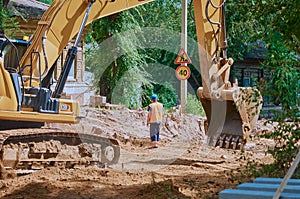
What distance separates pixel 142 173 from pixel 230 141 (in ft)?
9.00

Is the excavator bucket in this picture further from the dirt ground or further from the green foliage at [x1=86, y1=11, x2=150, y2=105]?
the green foliage at [x1=86, y1=11, x2=150, y2=105]

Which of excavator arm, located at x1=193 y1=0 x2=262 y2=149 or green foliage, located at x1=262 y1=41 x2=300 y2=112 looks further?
excavator arm, located at x1=193 y1=0 x2=262 y2=149

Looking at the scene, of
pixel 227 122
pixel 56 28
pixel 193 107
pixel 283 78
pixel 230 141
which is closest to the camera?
pixel 283 78

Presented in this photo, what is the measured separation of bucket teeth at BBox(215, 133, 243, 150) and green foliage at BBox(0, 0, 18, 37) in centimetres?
586

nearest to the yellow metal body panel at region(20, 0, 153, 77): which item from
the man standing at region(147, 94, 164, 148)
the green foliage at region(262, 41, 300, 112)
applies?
the green foliage at region(262, 41, 300, 112)

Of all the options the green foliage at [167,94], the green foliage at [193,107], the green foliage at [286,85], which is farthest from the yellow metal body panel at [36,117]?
the green foliage at [167,94]

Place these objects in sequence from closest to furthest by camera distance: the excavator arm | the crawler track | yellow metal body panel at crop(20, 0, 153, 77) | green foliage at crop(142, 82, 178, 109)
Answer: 1. yellow metal body panel at crop(20, 0, 153, 77)
2. the crawler track
3. the excavator arm
4. green foliage at crop(142, 82, 178, 109)

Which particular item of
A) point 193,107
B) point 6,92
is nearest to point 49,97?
point 6,92

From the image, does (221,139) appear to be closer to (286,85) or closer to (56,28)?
(56,28)

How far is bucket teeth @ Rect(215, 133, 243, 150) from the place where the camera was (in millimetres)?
10094

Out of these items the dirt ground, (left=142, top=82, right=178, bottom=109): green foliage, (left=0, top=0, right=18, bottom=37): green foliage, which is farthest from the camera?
(left=142, top=82, right=178, bottom=109): green foliage

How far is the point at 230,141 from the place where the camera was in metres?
10.1

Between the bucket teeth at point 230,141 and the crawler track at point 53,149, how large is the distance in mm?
2330

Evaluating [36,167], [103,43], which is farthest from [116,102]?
[36,167]
